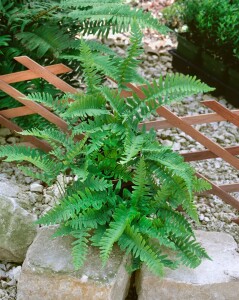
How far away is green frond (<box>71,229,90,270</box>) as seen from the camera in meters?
2.71

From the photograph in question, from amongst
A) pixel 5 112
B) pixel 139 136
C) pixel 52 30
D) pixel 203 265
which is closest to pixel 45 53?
pixel 52 30

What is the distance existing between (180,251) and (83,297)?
1.71 ft

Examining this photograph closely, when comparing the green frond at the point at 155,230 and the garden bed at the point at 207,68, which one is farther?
the garden bed at the point at 207,68

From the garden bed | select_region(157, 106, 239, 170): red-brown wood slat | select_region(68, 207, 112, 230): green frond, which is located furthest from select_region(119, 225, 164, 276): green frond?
the garden bed

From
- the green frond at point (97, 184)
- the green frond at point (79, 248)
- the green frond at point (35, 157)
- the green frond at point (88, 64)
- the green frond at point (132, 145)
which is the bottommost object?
the green frond at point (79, 248)

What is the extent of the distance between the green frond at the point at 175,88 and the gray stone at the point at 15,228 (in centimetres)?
92

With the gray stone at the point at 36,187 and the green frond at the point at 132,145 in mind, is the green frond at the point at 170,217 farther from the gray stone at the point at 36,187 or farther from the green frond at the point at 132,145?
the gray stone at the point at 36,187

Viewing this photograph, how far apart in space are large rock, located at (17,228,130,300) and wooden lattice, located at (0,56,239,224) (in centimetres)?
81

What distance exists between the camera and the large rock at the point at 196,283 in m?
2.97

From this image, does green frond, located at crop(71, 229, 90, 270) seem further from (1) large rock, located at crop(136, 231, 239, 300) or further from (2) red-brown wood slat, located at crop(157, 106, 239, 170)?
(2) red-brown wood slat, located at crop(157, 106, 239, 170)

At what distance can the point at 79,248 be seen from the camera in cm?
275

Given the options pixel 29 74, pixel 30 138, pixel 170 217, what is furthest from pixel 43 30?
pixel 170 217

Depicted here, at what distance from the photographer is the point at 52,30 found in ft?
11.8

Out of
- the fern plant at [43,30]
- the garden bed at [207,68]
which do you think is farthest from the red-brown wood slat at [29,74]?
the garden bed at [207,68]
